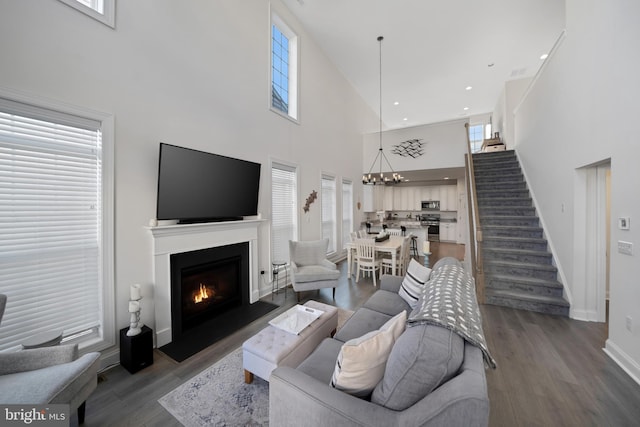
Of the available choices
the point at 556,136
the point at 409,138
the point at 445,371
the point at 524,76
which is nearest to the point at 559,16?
the point at 524,76

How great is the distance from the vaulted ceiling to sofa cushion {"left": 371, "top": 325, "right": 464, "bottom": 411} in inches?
216

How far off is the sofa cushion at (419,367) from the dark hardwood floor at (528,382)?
1170mm

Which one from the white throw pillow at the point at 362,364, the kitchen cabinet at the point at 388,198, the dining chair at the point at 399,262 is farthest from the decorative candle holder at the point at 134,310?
the kitchen cabinet at the point at 388,198

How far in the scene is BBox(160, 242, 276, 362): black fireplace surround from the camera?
104 inches

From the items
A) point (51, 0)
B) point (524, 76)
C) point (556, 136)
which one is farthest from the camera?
point (524, 76)

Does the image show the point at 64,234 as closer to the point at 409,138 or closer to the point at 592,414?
the point at 592,414

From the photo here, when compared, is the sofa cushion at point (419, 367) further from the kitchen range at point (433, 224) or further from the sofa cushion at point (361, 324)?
the kitchen range at point (433, 224)

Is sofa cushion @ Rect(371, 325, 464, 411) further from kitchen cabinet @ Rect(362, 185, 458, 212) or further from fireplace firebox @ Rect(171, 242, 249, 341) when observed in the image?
kitchen cabinet @ Rect(362, 185, 458, 212)

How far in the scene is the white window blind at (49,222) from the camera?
5.71ft

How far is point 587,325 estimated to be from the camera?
115 inches

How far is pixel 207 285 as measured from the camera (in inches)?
123

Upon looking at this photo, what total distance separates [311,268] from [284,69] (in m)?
3.97

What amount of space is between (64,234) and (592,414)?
4353 mm

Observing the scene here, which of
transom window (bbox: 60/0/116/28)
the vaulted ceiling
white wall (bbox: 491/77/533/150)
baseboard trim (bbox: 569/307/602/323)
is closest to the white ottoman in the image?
transom window (bbox: 60/0/116/28)
